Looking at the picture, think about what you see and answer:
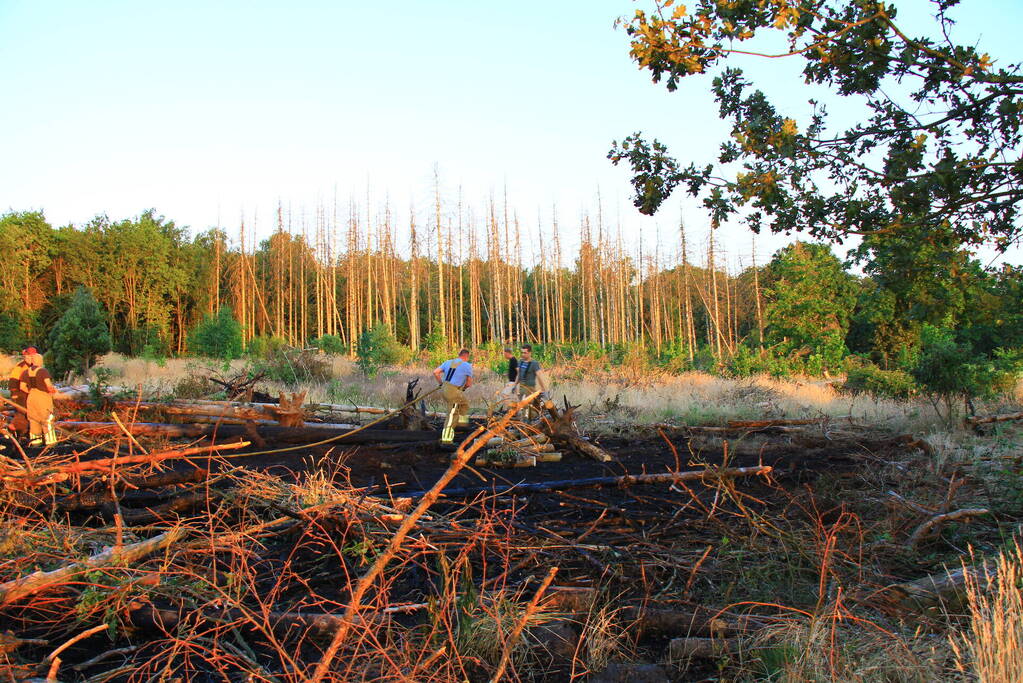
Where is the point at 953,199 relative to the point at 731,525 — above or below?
above

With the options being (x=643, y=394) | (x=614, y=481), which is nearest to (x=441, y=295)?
(x=643, y=394)

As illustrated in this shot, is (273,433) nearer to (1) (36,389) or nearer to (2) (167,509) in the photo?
(1) (36,389)

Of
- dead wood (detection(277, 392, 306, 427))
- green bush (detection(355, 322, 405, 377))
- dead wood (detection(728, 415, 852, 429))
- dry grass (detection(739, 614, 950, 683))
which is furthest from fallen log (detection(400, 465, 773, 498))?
green bush (detection(355, 322, 405, 377))

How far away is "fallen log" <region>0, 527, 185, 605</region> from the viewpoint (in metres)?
3.65

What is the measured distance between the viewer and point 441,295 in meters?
32.0

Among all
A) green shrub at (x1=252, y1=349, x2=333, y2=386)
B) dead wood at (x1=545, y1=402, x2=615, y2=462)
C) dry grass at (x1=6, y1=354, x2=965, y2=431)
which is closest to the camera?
dead wood at (x1=545, y1=402, x2=615, y2=462)

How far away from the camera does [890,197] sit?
5.93m

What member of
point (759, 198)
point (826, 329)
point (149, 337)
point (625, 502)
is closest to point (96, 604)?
point (625, 502)

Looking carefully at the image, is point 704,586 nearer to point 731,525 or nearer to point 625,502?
point 731,525

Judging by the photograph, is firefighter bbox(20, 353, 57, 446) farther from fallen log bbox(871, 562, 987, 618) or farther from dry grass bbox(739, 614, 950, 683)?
fallen log bbox(871, 562, 987, 618)

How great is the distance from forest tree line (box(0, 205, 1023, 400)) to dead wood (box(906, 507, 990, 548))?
18.9 meters

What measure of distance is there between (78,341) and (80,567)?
914 inches

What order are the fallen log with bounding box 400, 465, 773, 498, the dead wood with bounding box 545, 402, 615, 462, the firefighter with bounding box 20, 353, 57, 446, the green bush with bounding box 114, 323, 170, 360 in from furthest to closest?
the green bush with bounding box 114, 323, 170, 360 → the firefighter with bounding box 20, 353, 57, 446 → the dead wood with bounding box 545, 402, 615, 462 → the fallen log with bounding box 400, 465, 773, 498

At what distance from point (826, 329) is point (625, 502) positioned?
23.1 metres
